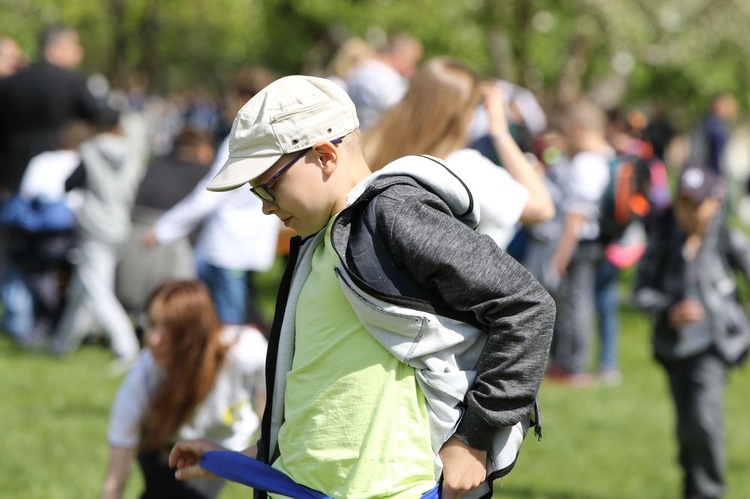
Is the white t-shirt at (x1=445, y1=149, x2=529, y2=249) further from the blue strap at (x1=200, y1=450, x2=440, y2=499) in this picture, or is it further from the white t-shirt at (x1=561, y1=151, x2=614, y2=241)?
the white t-shirt at (x1=561, y1=151, x2=614, y2=241)

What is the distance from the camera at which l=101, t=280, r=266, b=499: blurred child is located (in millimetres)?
4508

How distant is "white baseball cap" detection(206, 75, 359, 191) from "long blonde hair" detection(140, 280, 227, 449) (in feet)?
6.63

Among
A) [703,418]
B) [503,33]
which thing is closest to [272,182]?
[703,418]

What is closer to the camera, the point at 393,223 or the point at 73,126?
the point at 393,223

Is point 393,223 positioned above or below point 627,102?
above

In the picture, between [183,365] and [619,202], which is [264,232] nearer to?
[619,202]

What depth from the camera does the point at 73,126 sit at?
9.95 meters

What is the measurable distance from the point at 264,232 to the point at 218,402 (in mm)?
3344

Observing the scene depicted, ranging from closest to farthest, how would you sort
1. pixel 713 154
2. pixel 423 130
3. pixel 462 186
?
1. pixel 462 186
2. pixel 423 130
3. pixel 713 154

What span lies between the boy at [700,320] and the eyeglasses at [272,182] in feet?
12.3

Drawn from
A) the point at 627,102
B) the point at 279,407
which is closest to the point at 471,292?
the point at 279,407

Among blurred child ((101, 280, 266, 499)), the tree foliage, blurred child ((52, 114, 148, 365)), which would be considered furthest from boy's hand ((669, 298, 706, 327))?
the tree foliage

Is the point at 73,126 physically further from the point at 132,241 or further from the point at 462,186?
the point at 462,186

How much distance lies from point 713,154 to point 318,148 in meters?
18.4
